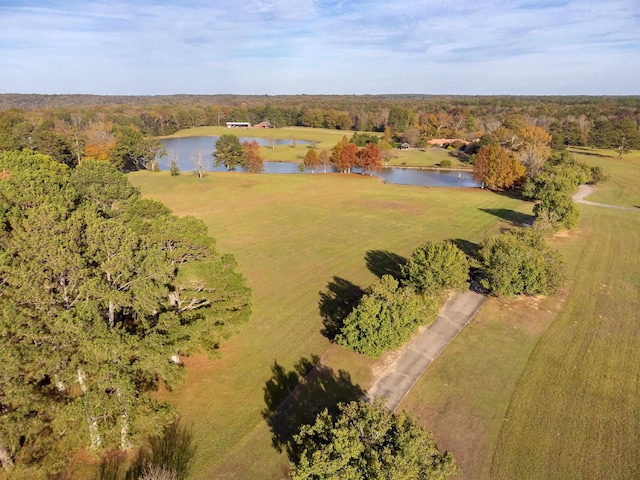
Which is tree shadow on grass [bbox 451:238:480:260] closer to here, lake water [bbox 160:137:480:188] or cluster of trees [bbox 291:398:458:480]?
cluster of trees [bbox 291:398:458:480]

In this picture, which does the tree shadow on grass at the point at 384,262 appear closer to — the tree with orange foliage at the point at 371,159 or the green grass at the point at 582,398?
the green grass at the point at 582,398

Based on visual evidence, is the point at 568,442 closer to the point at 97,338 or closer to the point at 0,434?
the point at 97,338

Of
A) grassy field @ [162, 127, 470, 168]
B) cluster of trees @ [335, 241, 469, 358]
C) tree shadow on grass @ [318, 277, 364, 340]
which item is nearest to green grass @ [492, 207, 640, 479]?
cluster of trees @ [335, 241, 469, 358]

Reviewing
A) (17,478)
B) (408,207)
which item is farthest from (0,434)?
(408,207)

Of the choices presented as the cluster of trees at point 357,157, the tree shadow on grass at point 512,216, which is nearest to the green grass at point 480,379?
the tree shadow on grass at point 512,216

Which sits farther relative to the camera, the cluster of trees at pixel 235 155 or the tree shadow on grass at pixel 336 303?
the cluster of trees at pixel 235 155

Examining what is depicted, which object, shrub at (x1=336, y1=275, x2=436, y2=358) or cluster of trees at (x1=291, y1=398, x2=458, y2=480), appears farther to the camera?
shrub at (x1=336, y1=275, x2=436, y2=358)

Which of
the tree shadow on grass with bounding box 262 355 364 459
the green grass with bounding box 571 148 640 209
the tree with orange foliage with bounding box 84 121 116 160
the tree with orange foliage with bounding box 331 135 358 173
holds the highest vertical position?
the tree with orange foliage with bounding box 84 121 116 160
